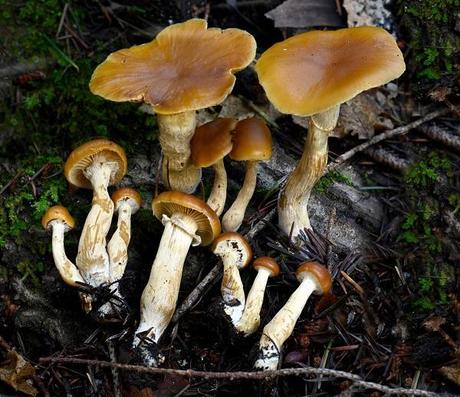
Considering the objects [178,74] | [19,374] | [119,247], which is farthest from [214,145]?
[19,374]

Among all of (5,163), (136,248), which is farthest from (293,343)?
(5,163)

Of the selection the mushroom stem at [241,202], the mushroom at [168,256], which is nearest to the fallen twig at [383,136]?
the mushroom stem at [241,202]

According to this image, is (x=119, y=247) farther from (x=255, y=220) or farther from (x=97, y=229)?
(x=255, y=220)

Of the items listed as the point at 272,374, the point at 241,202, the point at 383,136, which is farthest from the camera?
the point at 383,136

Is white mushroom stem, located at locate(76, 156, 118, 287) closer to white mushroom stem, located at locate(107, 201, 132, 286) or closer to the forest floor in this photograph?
white mushroom stem, located at locate(107, 201, 132, 286)

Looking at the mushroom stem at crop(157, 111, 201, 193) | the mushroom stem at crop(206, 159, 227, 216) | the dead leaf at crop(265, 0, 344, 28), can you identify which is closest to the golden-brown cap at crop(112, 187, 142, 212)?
the mushroom stem at crop(157, 111, 201, 193)

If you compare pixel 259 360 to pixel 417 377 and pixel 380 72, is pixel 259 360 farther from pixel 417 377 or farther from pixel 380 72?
pixel 380 72

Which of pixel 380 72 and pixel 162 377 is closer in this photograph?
pixel 380 72

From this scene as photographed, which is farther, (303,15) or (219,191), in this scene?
(303,15)
